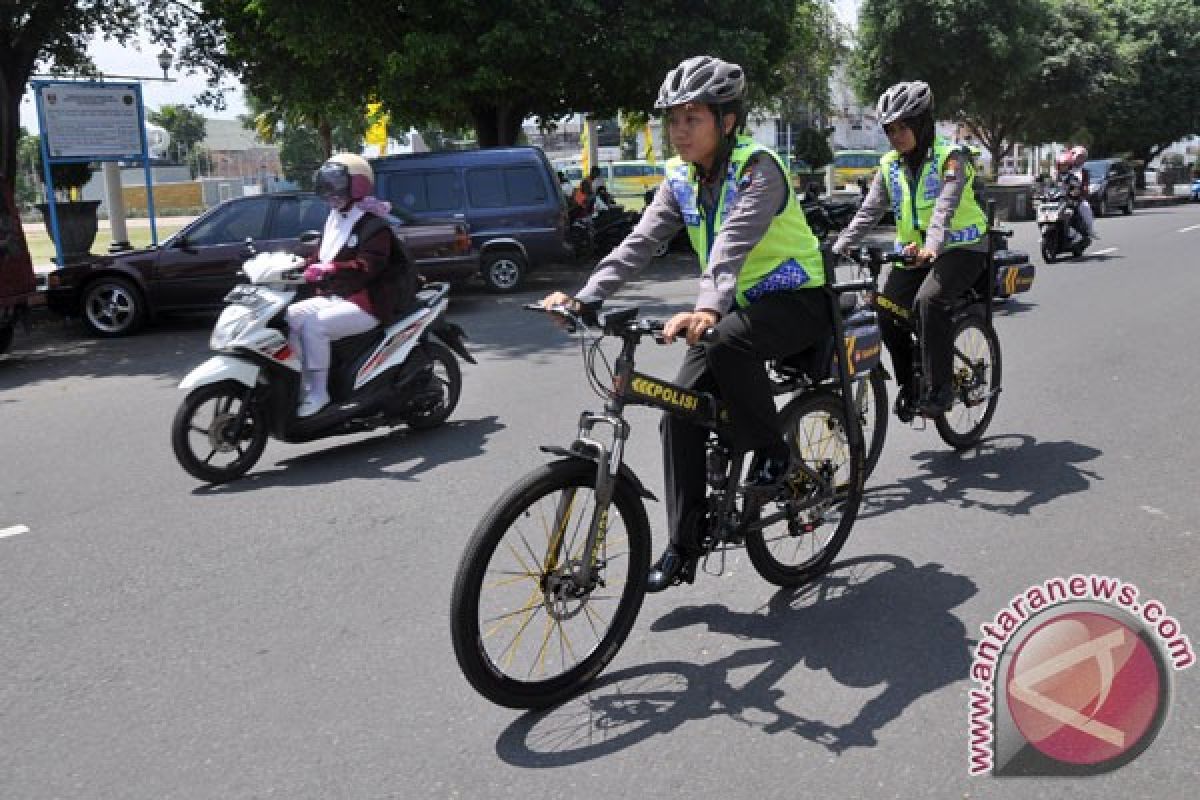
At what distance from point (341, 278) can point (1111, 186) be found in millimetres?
26248

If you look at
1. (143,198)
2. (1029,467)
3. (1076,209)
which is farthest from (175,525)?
(143,198)

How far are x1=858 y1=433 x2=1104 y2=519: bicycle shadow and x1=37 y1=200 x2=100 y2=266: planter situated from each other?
48.9ft

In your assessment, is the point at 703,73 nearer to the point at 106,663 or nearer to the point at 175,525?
the point at 106,663

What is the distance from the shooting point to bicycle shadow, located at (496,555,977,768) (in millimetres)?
3318

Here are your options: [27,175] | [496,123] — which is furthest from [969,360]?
[27,175]

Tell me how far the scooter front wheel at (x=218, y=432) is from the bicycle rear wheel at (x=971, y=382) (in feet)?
12.6

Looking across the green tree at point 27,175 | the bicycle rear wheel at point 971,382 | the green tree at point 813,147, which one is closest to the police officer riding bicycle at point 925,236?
the bicycle rear wheel at point 971,382

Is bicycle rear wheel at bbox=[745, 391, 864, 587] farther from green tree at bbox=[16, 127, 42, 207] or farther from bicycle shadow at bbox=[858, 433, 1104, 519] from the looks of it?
green tree at bbox=[16, 127, 42, 207]

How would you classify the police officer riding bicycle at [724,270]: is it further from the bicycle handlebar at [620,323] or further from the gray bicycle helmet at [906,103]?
the gray bicycle helmet at [906,103]

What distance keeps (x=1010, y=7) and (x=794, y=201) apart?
29.3 meters

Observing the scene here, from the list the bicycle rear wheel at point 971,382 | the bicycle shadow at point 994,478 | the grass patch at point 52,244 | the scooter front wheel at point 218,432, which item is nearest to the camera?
the bicycle shadow at point 994,478

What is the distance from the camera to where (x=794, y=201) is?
3986mm

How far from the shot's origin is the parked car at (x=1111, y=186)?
2789cm
